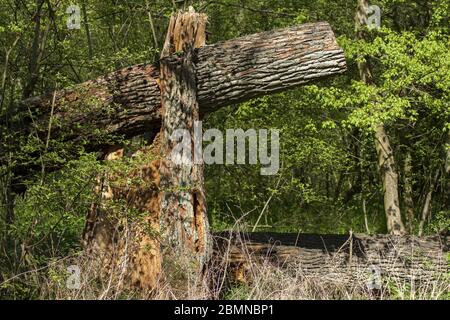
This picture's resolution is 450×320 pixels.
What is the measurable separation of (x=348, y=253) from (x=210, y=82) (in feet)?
9.08

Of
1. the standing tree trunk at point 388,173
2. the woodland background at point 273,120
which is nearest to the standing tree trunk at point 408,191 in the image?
the woodland background at point 273,120

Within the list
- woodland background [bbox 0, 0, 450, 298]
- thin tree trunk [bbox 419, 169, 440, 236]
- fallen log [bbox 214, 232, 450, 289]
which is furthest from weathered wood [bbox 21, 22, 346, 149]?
thin tree trunk [bbox 419, 169, 440, 236]

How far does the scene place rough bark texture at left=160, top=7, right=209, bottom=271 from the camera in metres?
10.1

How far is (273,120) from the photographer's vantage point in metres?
14.4

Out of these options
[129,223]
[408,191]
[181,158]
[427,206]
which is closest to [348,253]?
[181,158]

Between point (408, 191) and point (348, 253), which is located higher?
point (408, 191)

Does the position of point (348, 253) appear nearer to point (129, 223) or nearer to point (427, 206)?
point (129, 223)

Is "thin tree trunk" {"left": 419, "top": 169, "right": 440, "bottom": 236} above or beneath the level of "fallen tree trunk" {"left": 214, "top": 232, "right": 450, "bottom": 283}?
above

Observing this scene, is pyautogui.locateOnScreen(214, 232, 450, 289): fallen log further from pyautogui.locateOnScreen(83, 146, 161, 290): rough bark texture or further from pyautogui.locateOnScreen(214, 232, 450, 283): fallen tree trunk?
pyautogui.locateOnScreen(83, 146, 161, 290): rough bark texture

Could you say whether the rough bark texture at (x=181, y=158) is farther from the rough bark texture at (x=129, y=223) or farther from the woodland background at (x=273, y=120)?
the woodland background at (x=273, y=120)

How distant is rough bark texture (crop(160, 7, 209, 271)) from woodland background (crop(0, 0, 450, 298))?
454mm

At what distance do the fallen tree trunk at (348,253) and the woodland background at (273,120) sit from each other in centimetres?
43

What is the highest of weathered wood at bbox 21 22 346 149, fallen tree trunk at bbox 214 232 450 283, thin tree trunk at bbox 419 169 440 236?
weathered wood at bbox 21 22 346 149
